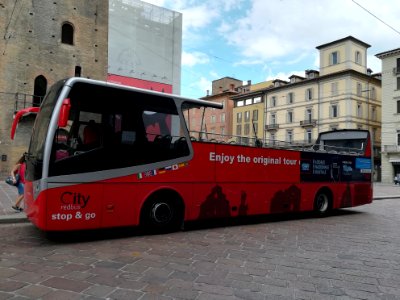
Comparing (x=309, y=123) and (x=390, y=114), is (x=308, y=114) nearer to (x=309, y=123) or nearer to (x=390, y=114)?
(x=309, y=123)

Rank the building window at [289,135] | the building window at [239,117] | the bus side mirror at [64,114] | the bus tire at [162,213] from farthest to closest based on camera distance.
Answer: the building window at [239,117], the building window at [289,135], the bus tire at [162,213], the bus side mirror at [64,114]

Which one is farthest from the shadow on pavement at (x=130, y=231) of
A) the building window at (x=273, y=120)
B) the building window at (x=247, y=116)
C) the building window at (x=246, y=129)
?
the building window at (x=247, y=116)

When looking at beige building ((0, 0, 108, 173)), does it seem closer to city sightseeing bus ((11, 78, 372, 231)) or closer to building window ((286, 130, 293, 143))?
city sightseeing bus ((11, 78, 372, 231))

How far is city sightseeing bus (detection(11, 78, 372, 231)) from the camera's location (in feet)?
22.3

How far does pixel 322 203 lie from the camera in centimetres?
1255

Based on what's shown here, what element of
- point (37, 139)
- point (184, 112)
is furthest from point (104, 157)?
point (184, 112)

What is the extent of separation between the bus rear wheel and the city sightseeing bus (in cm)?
190

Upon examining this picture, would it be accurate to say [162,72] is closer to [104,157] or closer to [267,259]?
[104,157]

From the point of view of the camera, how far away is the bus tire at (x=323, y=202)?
40.4 feet

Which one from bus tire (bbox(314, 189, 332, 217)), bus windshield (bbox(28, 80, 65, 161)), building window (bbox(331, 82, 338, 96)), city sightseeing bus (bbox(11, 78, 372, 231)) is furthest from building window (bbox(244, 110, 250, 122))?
bus windshield (bbox(28, 80, 65, 161))

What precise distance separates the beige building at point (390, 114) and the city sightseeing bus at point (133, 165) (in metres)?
46.8

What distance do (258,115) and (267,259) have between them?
62.5 m

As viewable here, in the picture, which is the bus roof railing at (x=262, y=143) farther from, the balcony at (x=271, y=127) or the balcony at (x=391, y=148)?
the balcony at (x=271, y=127)

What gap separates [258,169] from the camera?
1036 cm
